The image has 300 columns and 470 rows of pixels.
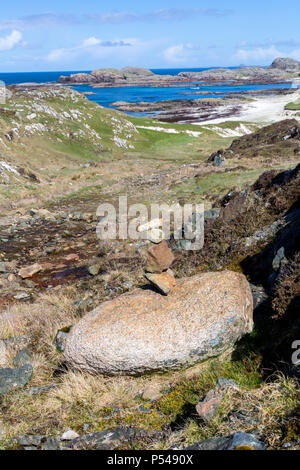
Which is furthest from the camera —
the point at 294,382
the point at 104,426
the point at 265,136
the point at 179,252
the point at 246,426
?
the point at 265,136

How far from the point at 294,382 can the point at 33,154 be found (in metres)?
37.6

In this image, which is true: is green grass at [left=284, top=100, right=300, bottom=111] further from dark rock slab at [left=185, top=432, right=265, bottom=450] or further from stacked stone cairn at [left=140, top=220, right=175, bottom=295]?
dark rock slab at [left=185, top=432, right=265, bottom=450]

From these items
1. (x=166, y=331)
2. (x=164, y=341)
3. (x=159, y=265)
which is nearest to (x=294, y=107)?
(x=159, y=265)

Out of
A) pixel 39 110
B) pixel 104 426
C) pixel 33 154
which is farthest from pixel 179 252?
pixel 39 110

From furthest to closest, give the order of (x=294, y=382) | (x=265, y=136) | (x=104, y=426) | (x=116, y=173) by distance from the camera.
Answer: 1. (x=265, y=136)
2. (x=116, y=173)
3. (x=104, y=426)
4. (x=294, y=382)

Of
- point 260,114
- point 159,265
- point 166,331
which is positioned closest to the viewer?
point 166,331

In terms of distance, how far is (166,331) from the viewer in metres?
6.17

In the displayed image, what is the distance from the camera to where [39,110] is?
4591 cm

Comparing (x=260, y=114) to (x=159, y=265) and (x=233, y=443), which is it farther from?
(x=233, y=443)

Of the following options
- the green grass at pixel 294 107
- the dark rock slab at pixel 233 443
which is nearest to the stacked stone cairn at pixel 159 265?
the dark rock slab at pixel 233 443

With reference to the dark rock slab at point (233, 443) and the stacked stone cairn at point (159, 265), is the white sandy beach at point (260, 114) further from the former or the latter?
the dark rock slab at point (233, 443)

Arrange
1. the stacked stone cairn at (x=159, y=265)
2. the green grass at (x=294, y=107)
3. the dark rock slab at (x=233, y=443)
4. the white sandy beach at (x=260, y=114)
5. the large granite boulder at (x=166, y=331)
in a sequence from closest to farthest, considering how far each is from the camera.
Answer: the dark rock slab at (x=233, y=443) → the large granite boulder at (x=166, y=331) → the stacked stone cairn at (x=159, y=265) → the white sandy beach at (x=260, y=114) → the green grass at (x=294, y=107)

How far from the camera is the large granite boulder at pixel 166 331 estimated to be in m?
6.00
